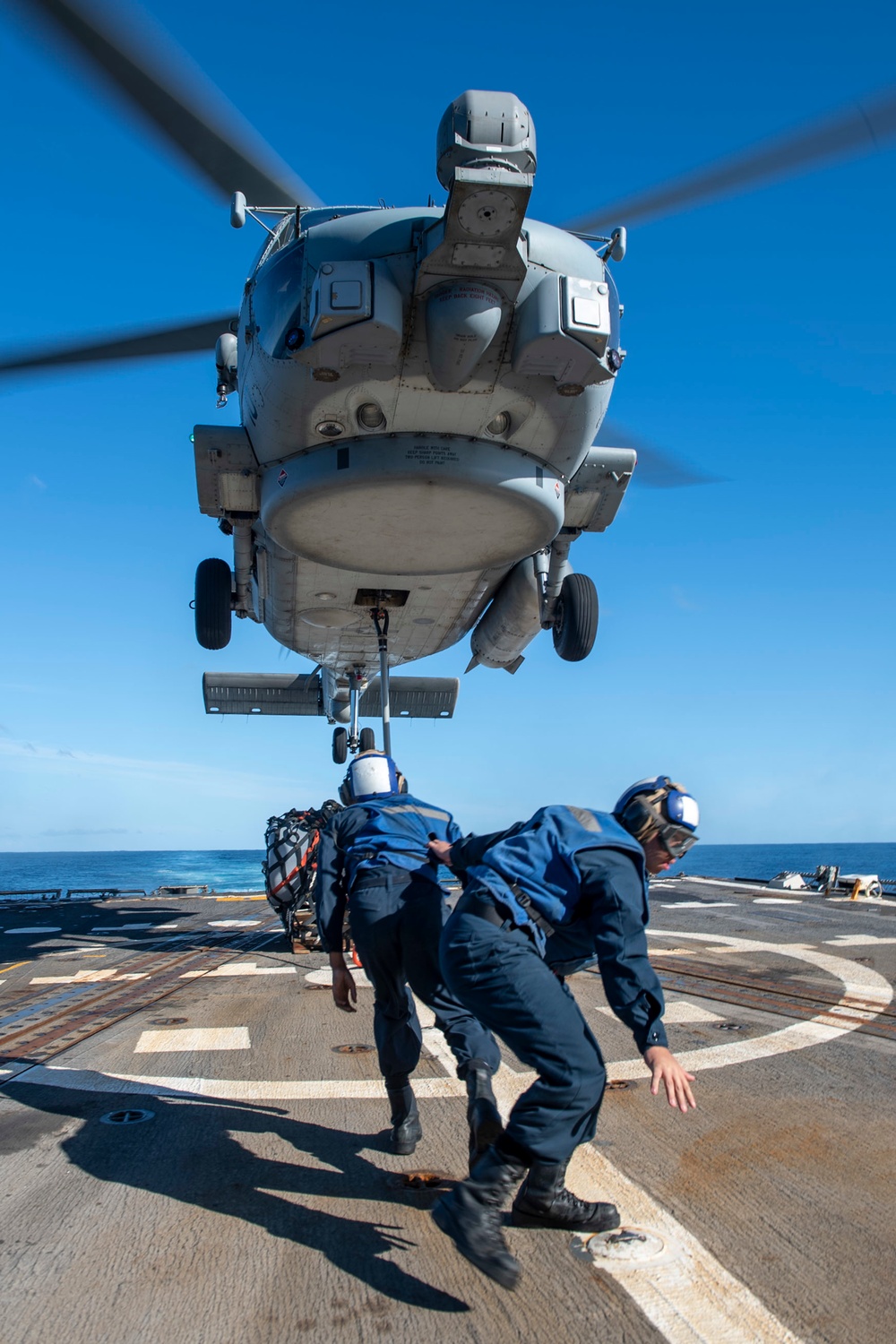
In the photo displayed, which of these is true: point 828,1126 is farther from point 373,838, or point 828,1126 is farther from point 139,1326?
point 139,1326

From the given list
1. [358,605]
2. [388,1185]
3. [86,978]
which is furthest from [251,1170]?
[358,605]

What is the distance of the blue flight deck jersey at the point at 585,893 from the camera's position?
275 cm

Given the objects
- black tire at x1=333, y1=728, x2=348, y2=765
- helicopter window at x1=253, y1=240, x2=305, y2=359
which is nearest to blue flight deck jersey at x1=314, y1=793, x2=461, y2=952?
helicopter window at x1=253, y1=240, x2=305, y2=359

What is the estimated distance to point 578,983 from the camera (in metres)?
8.12

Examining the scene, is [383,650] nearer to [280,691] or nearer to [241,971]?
[241,971]

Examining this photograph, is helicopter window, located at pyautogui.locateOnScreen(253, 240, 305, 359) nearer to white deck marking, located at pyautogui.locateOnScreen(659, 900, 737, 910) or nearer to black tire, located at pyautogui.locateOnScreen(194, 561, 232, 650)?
black tire, located at pyautogui.locateOnScreen(194, 561, 232, 650)

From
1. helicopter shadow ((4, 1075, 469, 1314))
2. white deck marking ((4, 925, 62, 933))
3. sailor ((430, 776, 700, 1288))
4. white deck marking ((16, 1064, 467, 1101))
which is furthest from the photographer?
white deck marking ((4, 925, 62, 933))

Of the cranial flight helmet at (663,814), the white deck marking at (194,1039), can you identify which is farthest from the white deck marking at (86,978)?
the cranial flight helmet at (663,814)

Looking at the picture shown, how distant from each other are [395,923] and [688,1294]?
185 cm

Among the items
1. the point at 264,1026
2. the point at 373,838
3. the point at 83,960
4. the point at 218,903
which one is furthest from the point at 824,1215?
the point at 218,903

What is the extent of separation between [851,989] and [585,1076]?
595cm

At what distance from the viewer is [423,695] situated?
19.8 m

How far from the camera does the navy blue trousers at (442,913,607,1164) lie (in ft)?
8.98

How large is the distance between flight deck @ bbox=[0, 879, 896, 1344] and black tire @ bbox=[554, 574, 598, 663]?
4.81 metres
